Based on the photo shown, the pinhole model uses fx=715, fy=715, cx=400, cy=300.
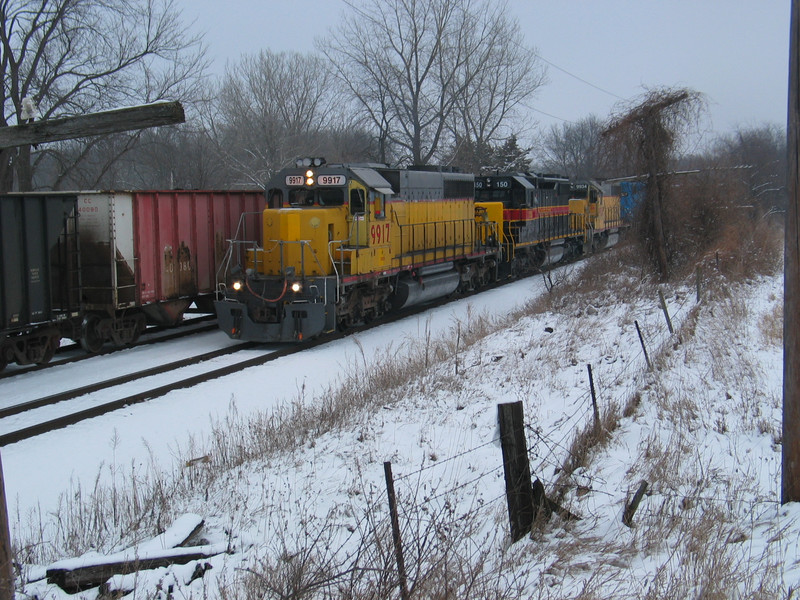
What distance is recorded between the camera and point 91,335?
519 inches

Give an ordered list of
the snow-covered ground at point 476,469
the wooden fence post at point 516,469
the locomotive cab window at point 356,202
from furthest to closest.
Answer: the locomotive cab window at point 356,202 → the wooden fence post at point 516,469 → the snow-covered ground at point 476,469

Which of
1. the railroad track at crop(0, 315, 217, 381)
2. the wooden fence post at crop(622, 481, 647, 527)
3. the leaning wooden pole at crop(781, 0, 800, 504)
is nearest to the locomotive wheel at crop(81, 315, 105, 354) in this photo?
the railroad track at crop(0, 315, 217, 381)

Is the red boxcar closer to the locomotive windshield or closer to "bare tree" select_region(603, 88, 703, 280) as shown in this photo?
the locomotive windshield

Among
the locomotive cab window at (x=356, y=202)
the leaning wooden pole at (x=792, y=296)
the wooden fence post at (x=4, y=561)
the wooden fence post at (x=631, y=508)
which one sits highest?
the locomotive cab window at (x=356, y=202)

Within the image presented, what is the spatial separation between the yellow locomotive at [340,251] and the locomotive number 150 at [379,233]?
2cm

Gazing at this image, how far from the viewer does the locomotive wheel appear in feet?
42.7

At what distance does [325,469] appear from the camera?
22.5 ft

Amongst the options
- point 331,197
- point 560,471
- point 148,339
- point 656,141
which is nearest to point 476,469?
point 560,471

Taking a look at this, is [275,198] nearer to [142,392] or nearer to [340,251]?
[340,251]

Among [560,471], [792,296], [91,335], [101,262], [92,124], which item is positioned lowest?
[560,471]

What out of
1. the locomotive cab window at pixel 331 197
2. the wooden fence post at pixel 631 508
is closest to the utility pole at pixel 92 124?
the wooden fence post at pixel 631 508

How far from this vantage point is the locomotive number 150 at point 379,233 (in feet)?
49.5

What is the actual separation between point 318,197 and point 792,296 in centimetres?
1057

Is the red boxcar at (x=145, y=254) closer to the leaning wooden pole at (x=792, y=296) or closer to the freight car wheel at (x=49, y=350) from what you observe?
the freight car wheel at (x=49, y=350)
